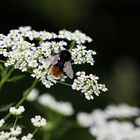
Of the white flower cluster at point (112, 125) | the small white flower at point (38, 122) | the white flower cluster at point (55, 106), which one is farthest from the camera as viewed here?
the white flower cluster at point (55, 106)

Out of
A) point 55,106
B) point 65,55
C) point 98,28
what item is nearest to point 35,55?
point 65,55

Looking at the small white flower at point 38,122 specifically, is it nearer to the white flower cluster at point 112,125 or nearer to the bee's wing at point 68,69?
the bee's wing at point 68,69

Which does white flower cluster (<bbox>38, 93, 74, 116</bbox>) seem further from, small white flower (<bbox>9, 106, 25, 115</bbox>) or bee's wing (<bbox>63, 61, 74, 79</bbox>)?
small white flower (<bbox>9, 106, 25, 115</bbox>)

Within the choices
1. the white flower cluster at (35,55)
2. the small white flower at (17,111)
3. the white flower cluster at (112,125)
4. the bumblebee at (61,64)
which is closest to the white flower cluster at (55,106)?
the white flower cluster at (112,125)

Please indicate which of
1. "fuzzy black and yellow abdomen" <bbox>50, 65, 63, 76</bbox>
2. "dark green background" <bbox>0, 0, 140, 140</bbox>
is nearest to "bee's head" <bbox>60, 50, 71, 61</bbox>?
"fuzzy black and yellow abdomen" <bbox>50, 65, 63, 76</bbox>

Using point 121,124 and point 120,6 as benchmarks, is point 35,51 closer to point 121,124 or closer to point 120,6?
point 121,124

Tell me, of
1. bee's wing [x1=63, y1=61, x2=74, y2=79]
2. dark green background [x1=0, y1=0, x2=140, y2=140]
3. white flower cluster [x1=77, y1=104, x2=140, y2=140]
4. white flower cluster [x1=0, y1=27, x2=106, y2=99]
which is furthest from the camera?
dark green background [x1=0, y1=0, x2=140, y2=140]

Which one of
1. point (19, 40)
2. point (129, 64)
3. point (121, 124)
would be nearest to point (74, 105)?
point (129, 64)
